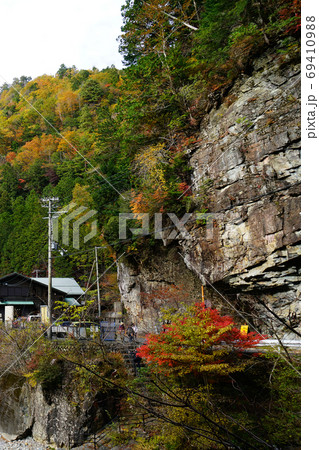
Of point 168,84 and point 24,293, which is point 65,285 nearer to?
point 24,293

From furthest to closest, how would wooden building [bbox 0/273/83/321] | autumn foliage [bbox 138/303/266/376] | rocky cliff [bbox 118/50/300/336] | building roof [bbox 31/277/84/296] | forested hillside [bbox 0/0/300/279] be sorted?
building roof [bbox 31/277/84/296] → wooden building [bbox 0/273/83/321] → forested hillside [bbox 0/0/300/279] → rocky cliff [bbox 118/50/300/336] → autumn foliage [bbox 138/303/266/376]

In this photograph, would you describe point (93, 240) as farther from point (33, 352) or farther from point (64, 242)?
point (33, 352)

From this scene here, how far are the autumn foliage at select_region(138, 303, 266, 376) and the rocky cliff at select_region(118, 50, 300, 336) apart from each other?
1197 millimetres

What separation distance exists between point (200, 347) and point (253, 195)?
552 cm

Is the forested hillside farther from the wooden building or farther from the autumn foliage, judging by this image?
the wooden building

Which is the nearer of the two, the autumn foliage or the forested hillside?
the autumn foliage

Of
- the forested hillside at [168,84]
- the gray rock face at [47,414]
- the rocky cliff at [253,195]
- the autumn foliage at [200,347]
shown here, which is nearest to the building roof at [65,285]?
the forested hillside at [168,84]

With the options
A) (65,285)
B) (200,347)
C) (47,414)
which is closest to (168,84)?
(200,347)

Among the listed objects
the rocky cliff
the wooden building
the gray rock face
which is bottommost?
the gray rock face

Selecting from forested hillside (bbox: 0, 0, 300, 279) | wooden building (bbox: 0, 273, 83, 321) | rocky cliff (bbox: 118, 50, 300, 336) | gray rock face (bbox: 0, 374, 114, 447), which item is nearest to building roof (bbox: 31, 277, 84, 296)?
wooden building (bbox: 0, 273, 83, 321)

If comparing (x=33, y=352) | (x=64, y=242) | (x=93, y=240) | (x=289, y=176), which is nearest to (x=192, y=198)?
(x=289, y=176)

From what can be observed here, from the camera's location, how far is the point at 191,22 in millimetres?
15680

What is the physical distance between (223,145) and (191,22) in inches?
317

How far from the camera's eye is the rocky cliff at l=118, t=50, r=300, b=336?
9.73 meters
